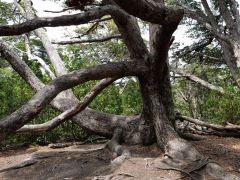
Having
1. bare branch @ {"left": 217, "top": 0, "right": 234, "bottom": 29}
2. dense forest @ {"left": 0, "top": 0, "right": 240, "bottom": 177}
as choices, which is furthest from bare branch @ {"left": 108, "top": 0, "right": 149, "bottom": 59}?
bare branch @ {"left": 217, "top": 0, "right": 234, "bottom": 29}

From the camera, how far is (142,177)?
596 centimetres

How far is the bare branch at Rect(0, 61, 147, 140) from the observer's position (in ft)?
13.4

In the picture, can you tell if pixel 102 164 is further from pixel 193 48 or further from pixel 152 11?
pixel 193 48

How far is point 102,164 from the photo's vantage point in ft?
22.4

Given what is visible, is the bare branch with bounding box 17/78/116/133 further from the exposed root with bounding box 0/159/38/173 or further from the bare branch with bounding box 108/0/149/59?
the bare branch with bounding box 108/0/149/59

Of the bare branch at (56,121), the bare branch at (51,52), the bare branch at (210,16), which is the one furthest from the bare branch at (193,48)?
the bare branch at (56,121)

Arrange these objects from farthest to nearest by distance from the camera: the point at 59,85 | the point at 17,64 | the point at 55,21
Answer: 1. the point at 17,64
2. the point at 59,85
3. the point at 55,21

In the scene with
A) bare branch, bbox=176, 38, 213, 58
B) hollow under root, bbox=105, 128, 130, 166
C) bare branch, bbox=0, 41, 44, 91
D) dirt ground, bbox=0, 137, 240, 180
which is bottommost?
dirt ground, bbox=0, 137, 240, 180

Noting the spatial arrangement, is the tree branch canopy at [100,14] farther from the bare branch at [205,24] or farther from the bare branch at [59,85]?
the bare branch at [205,24]

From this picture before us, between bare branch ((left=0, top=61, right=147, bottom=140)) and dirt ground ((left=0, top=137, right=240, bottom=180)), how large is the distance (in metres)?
1.56

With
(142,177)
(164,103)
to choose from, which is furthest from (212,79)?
(142,177)

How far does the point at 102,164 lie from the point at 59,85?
209 centimetres

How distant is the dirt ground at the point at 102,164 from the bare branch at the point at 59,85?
1.56 meters

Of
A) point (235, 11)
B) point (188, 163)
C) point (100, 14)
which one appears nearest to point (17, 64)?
point (100, 14)
